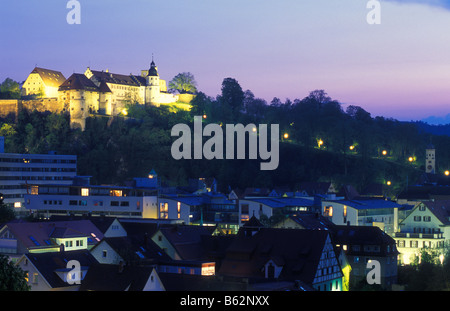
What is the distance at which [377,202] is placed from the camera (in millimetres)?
76875

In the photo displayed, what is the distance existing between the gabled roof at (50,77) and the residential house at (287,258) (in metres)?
100

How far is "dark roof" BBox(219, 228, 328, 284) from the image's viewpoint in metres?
42.2

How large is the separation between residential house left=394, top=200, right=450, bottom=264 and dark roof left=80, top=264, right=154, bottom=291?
30257mm

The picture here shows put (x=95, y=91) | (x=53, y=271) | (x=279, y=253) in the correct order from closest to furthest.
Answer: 1. (x=53, y=271)
2. (x=279, y=253)
3. (x=95, y=91)

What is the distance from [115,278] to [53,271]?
14.4 ft

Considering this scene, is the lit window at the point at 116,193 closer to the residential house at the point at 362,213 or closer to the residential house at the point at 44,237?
the residential house at the point at 362,213

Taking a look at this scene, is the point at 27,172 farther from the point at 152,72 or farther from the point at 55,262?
the point at 55,262

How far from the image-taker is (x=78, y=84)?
431 ft

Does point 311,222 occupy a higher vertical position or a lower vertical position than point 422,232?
higher

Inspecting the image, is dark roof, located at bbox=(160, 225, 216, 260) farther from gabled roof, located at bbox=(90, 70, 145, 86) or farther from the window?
gabled roof, located at bbox=(90, 70, 145, 86)

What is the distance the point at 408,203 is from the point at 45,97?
7313cm

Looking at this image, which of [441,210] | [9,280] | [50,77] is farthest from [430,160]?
[9,280]

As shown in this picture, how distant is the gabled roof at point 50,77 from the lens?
138 metres

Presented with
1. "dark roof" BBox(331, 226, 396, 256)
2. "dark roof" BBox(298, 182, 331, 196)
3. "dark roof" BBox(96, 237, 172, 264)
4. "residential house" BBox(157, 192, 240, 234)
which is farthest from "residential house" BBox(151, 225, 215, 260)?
"dark roof" BBox(298, 182, 331, 196)
